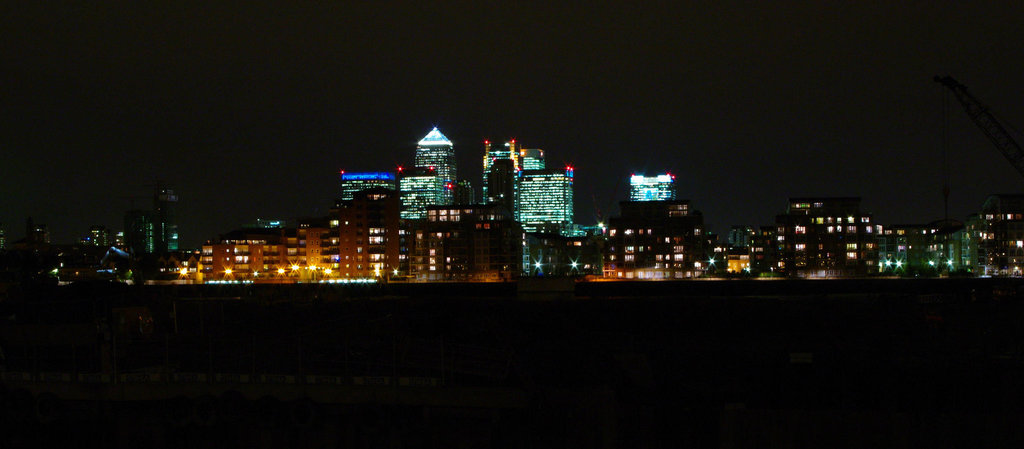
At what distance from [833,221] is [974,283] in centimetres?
2978

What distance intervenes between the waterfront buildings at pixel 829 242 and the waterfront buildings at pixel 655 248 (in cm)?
1063

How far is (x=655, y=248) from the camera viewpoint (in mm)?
108125

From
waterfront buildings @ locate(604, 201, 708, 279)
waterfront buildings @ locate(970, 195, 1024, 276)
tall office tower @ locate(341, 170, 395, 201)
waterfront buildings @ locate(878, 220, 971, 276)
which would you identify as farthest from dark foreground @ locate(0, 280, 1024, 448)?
tall office tower @ locate(341, 170, 395, 201)

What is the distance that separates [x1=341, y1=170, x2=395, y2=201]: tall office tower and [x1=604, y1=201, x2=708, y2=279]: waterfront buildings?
7246 cm

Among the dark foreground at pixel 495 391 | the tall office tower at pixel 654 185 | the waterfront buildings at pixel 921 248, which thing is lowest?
the dark foreground at pixel 495 391

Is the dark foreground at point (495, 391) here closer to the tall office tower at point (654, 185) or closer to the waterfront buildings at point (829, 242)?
the waterfront buildings at point (829, 242)

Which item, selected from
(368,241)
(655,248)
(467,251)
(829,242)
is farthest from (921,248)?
(368,241)

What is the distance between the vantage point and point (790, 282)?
275 feet

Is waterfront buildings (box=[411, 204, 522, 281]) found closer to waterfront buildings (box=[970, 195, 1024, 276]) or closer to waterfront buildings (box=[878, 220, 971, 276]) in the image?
waterfront buildings (box=[878, 220, 971, 276])

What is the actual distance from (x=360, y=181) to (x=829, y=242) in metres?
96.8

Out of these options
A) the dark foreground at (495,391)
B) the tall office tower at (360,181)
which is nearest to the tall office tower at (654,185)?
the tall office tower at (360,181)

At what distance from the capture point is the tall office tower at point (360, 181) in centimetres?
17175

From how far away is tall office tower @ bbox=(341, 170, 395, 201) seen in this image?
171750 millimetres

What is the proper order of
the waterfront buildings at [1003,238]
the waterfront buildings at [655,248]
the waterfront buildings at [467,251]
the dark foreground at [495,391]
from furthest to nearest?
1. the waterfront buildings at [1003,238]
2. the waterfront buildings at [655,248]
3. the waterfront buildings at [467,251]
4. the dark foreground at [495,391]
